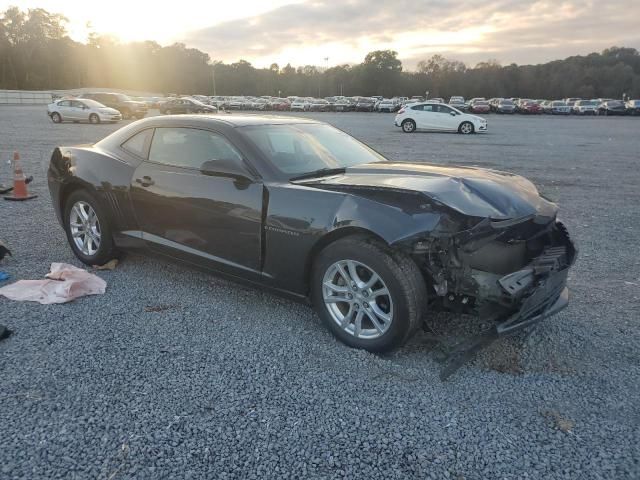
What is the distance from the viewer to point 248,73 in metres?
124

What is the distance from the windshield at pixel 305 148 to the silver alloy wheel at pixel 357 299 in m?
0.90

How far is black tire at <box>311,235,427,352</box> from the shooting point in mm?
3174

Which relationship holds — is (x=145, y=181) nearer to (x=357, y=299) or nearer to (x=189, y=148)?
(x=189, y=148)

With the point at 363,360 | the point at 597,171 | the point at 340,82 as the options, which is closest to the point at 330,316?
the point at 363,360

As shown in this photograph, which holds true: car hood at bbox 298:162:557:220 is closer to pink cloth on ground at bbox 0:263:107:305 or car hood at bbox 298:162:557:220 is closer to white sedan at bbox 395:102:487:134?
pink cloth on ground at bbox 0:263:107:305

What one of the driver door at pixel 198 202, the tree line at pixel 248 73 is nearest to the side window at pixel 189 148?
the driver door at pixel 198 202

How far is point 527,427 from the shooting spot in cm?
272

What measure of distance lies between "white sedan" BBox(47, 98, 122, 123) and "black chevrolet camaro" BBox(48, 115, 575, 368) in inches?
1036

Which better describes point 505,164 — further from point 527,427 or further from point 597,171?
point 527,427

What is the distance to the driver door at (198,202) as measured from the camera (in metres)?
3.87

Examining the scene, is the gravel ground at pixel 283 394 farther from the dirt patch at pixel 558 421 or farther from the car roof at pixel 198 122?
the car roof at pixel 198 122

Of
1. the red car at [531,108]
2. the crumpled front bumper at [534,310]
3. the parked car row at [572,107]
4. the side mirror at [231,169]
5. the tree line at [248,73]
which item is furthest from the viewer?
the tree line at [248,73]

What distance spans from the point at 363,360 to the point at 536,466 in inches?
47.8

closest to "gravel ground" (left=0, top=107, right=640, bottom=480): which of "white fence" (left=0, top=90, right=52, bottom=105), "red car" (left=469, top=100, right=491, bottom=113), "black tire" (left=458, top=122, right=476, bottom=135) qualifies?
"black tire" (left=458, top=122, right=476, bottom=135)
